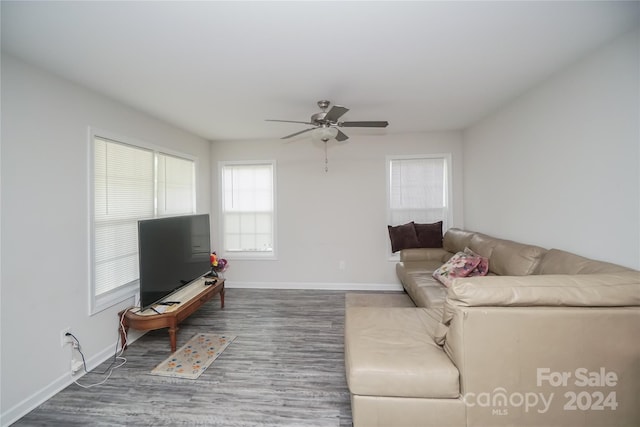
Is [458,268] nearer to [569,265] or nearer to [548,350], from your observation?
[569,265]

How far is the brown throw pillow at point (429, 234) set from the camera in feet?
13.3

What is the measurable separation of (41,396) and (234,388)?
1.44 meters

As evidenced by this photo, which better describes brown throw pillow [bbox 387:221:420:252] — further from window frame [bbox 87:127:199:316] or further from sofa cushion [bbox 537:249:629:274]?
window frame [bbox 87:127:199:316]

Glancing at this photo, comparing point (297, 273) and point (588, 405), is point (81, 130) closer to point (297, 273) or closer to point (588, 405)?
point (297, 273)

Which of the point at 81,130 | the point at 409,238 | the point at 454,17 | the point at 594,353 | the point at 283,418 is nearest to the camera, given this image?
the point at 594,353

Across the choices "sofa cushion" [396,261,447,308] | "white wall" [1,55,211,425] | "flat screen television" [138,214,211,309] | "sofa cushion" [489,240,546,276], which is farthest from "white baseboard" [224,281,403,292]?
"white wall" [1,55,211,425]

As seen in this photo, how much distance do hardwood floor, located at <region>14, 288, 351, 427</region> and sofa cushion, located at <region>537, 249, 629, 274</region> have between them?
1919mm

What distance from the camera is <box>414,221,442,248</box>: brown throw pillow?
4066mm

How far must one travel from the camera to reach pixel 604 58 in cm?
189

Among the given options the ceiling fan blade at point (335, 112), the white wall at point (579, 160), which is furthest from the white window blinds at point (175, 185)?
the white wall at point (579, 160)

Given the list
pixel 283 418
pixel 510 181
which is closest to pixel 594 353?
pixel 283 418

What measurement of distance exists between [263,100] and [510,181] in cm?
297

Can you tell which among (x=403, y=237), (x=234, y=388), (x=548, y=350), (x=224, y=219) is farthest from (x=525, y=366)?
(x=224, y=219)

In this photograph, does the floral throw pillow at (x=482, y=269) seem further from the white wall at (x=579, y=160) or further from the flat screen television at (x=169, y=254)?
the flat screen television at (x=169, y=254)
